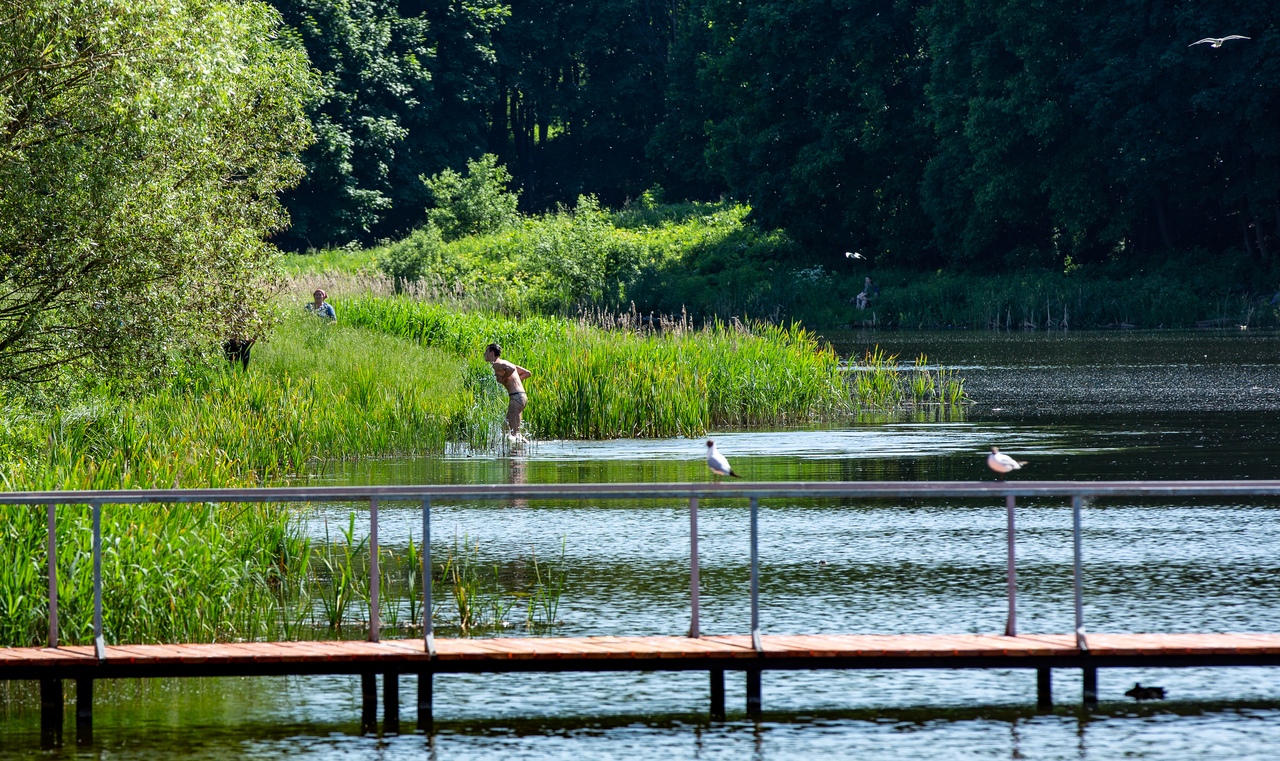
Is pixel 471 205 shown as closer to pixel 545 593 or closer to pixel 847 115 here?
pixel 847 115

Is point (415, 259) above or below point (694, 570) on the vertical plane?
above

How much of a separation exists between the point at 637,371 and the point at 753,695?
18.1m

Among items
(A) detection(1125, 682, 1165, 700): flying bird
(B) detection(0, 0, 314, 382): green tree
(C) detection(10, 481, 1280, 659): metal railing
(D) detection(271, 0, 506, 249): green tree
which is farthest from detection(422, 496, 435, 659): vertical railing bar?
(D) detection(271, 0, 506, 249): green tree

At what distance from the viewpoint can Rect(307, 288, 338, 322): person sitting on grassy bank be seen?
3266 cm

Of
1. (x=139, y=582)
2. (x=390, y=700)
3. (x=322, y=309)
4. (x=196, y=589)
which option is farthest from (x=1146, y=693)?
(x=322, y=309)

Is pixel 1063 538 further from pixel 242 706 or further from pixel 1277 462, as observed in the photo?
pixel 242 706

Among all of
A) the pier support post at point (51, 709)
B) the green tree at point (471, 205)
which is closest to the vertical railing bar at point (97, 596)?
the pier support post at point (51, 709)

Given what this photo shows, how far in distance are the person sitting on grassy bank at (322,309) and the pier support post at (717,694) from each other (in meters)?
22.2

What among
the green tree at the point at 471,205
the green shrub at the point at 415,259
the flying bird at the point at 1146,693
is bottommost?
the flying bird at the point at 1146,693

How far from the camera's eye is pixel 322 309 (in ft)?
108

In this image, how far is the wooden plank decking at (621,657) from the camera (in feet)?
34.6

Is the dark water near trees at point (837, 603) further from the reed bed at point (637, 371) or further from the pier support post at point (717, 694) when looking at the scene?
the reed bed at point (637, 371)

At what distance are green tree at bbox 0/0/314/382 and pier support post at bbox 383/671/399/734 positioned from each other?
314 inches

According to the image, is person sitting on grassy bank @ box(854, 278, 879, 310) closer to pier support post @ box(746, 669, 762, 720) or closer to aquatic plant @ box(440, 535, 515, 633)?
aquatic plant @ box(440, 535, 515, 633)
